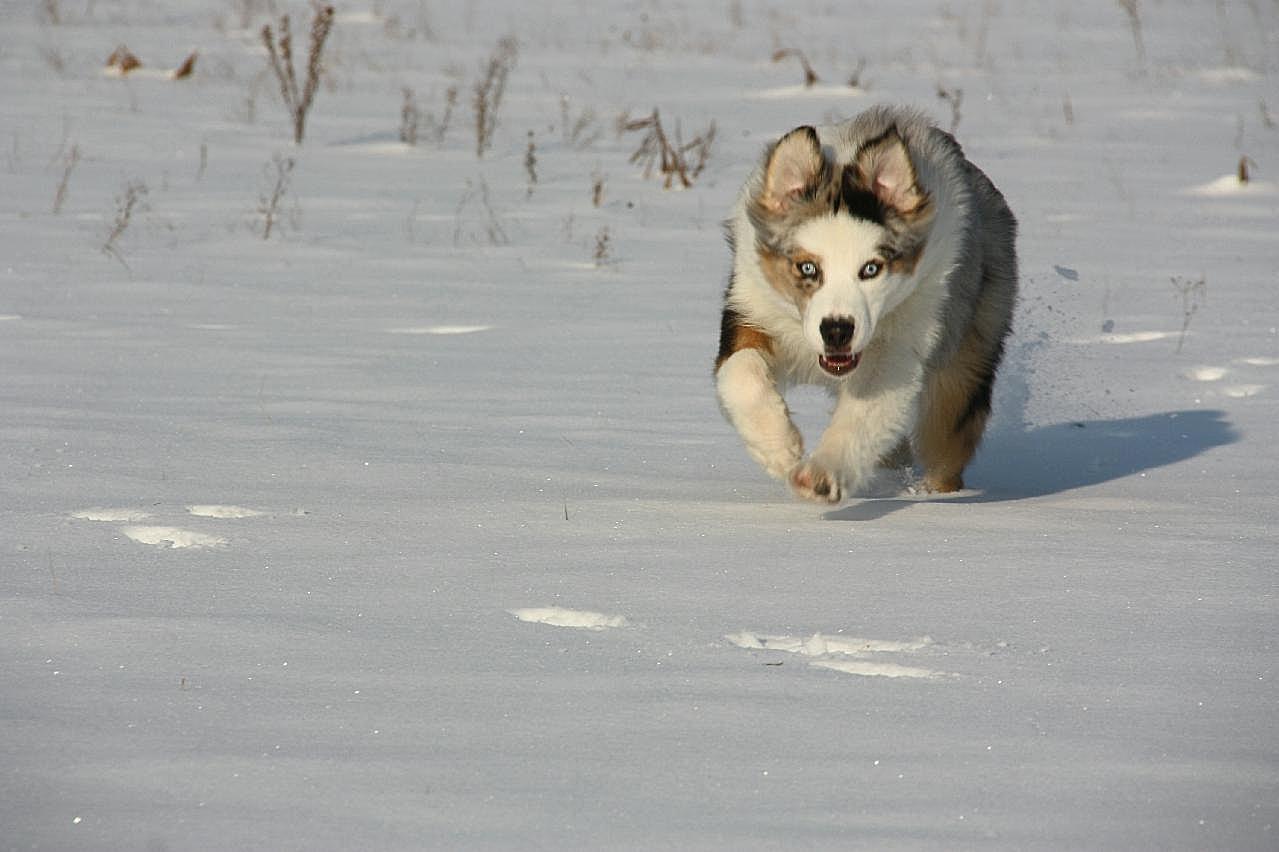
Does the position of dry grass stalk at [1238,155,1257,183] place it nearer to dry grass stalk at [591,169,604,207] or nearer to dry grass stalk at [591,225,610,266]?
dry grass stalk at [591,169,604,207]

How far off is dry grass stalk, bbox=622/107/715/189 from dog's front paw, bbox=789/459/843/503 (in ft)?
20.0

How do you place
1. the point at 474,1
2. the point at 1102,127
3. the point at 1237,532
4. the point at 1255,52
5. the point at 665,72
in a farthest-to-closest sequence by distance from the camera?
the point at 474,1 < the point at 1255,52 < the point at 665,72 < the point at 1102,127 < the point at 1237,532

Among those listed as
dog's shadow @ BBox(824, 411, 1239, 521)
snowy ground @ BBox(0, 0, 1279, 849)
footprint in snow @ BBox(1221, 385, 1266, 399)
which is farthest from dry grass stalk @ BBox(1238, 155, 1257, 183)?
dog's shadow @ BBox(824, 411, 1239, 521)

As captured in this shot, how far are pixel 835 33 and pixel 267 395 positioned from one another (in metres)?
13.8

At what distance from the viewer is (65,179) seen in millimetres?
9055

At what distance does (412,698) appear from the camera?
9.34ft

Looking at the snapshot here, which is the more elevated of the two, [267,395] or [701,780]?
[701,780]

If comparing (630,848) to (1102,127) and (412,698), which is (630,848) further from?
(1102,127)

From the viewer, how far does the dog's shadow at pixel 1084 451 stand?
5.56m

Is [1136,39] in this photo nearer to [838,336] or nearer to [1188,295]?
[1188,295]

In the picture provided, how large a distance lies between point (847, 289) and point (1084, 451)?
6.41 feet

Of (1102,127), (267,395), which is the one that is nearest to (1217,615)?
(267,395)

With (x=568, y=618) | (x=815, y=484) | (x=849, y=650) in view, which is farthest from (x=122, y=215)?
(x=849, y=650)

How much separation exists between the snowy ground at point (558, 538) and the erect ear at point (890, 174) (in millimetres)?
898
